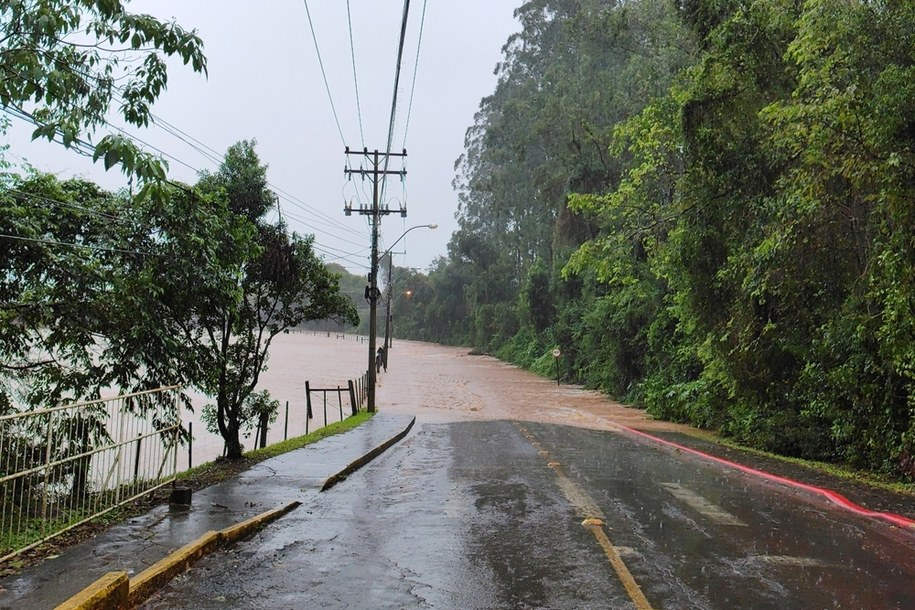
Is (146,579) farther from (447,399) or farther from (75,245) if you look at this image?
(447,399)

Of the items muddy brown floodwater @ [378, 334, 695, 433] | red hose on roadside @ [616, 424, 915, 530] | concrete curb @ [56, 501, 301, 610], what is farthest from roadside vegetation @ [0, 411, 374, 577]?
muddy brown floodwater @ [378, 334, 695, 433]

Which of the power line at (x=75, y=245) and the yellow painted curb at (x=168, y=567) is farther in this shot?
the power line at (x=75, y=245)

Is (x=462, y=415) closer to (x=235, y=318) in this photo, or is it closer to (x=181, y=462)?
(x=181, y=462)

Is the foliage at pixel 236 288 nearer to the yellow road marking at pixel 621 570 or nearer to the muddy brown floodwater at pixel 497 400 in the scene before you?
the yellow road marking at pixel 621 570

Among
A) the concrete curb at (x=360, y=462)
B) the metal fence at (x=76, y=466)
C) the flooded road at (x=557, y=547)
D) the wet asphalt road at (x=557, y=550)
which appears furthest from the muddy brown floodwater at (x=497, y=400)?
the metal fence at (x=76, y=466)

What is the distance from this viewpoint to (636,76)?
37094 millimetres

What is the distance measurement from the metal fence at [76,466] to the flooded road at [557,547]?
5.24 ft

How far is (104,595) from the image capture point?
16.5ft

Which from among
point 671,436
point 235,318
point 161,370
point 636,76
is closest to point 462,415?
point 671,436

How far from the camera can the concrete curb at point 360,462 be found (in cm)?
1127

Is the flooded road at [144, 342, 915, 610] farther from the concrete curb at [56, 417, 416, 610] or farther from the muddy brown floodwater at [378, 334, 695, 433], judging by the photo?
the muddy brown floodwater at [378, 334, 695, 433]

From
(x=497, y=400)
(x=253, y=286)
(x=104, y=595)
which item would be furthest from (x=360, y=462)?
(x=497, y=400)

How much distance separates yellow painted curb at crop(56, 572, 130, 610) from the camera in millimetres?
4844

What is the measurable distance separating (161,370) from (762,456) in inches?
484
